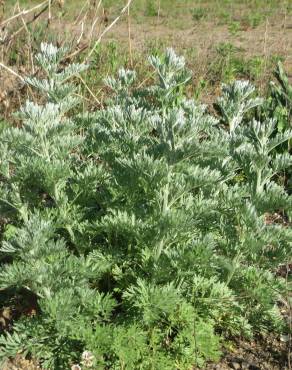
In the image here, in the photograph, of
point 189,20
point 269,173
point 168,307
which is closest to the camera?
point 168,307

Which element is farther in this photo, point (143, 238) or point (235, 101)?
point (235, 101)

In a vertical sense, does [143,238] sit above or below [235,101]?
below

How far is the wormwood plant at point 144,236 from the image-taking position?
7.92 ft

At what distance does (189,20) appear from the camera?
1217 cm

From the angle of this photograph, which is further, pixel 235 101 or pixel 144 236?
pixel 235 101

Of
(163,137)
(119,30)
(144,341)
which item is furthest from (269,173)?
(119,30)

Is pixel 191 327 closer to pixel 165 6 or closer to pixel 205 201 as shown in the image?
pixel 205 201

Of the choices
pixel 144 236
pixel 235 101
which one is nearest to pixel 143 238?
pixel 144 236

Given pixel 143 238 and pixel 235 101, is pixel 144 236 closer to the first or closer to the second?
pixel 143 238

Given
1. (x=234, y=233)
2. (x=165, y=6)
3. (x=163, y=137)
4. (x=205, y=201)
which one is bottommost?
(x=165, y=6)

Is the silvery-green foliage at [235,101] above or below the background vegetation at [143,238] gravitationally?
above

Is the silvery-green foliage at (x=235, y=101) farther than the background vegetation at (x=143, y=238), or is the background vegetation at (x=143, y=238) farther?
the silvery-green foliage at (x=235, y=101)

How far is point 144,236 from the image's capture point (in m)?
2.60

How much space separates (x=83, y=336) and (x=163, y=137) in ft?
3.30
